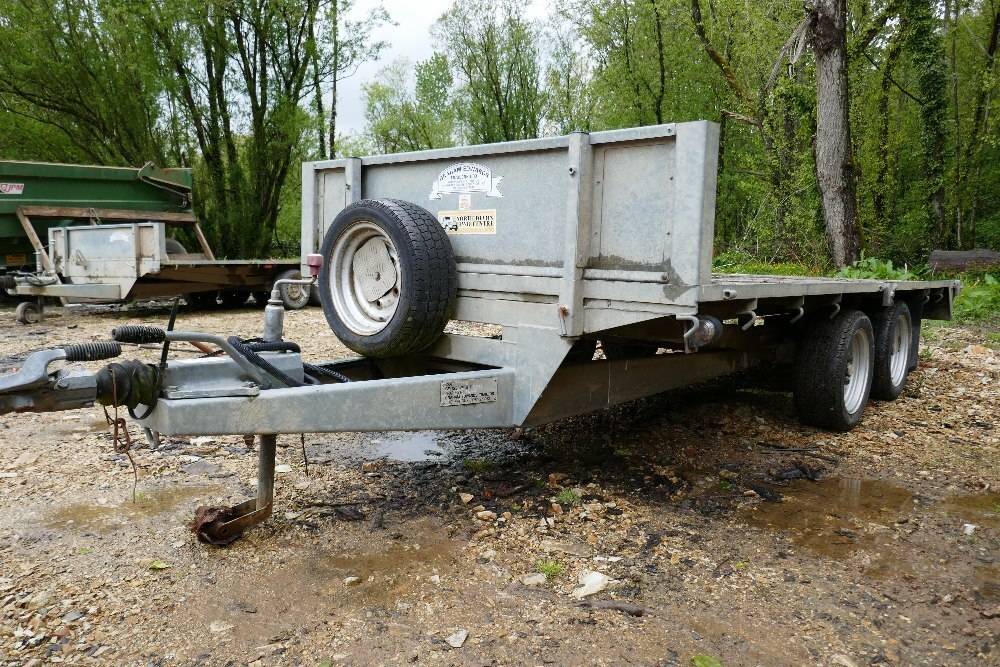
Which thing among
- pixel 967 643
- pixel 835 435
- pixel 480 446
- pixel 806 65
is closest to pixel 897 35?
pixel 806 65

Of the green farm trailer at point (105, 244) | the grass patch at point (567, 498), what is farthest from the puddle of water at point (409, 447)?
the green farm trailer at point (105, 244)

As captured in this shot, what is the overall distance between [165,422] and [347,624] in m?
0.99

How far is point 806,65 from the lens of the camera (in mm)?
13961

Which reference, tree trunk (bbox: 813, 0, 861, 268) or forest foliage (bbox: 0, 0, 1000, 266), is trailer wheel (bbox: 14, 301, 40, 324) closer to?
forest foliage (bbox: 0, 0, 1000, 266)

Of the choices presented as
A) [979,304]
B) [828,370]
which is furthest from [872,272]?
[828,370]

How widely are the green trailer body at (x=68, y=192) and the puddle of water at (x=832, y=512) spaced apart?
1102 cm

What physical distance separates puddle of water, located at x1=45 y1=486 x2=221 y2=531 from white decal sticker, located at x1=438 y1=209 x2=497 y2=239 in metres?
1.80

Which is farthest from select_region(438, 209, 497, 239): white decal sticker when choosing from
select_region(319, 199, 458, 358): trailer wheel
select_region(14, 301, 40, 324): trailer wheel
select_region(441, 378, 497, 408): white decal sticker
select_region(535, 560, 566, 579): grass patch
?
select_region(14, 301, 40, 324): trailer wheel

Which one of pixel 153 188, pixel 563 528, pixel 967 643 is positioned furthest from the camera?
pixel 153 188

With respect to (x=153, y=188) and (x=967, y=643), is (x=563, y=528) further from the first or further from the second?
(x=153, y=188)

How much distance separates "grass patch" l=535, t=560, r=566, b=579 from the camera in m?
2.93

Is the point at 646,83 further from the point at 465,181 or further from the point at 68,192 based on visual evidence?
the point at 465,181

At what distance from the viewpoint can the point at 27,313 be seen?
1004 centimetres

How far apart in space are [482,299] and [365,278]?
2.04 ft
